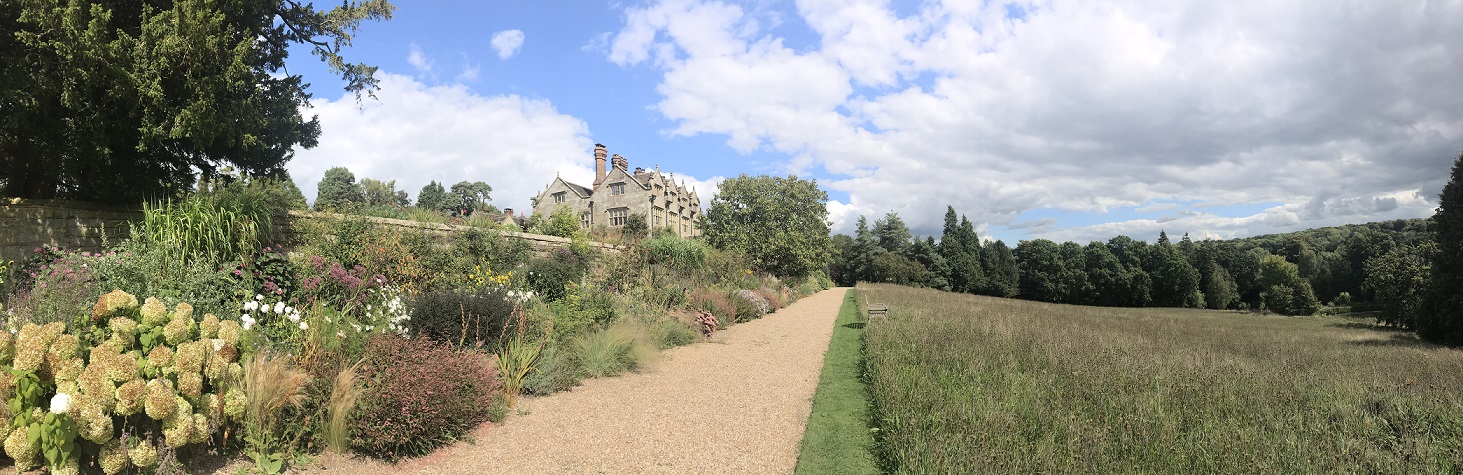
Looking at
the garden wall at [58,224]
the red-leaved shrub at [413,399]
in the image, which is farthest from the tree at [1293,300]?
the garden wall at [58,224]

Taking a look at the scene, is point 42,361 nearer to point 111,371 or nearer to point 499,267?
point 111,371

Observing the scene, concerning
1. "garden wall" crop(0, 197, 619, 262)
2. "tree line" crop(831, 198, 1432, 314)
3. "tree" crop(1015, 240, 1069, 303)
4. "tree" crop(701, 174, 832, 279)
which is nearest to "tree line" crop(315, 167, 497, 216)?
"tree" crop(701, 174, 832, 279)

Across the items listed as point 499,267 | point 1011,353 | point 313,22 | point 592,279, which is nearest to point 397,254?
point 499,267

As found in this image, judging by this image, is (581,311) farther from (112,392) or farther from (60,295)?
(112,392)

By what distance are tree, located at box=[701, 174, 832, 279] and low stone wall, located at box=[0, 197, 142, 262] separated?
2237 centimetres

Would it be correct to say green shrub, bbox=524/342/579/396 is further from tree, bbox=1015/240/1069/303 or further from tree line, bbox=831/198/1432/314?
tree, bbox=1015/240/1069/303

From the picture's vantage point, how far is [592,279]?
11484 mm

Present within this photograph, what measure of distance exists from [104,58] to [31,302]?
2.81 m

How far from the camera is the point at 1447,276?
1537 centimetres

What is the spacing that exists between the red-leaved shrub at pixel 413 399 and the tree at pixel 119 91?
4.84 m

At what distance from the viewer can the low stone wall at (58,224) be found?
23.8 feet

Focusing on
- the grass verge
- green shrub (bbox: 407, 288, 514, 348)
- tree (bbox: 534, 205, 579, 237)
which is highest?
tree (bbox: 534, 205, 579, 237)

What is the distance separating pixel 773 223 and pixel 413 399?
1100 inches

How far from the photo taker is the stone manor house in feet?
130
